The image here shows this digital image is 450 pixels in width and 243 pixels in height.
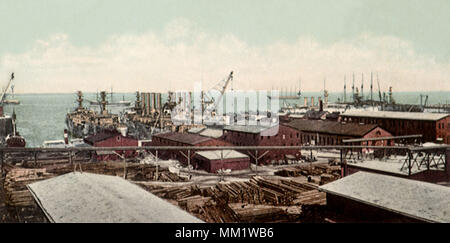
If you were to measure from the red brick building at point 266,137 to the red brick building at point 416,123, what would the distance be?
6.74 meters

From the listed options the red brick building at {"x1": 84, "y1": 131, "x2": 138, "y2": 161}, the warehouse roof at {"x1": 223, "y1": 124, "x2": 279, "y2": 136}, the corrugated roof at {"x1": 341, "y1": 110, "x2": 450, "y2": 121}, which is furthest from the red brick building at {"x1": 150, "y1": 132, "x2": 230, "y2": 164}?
the corrugated roof at {"x1": 341, "y1": 110, "x2": 450, "y2": 121}

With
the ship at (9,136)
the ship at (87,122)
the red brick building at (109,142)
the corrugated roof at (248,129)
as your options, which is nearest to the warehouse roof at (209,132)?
the corrugated roof at (248,129)

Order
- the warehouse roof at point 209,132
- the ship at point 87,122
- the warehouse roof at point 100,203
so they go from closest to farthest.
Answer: the warehouse roof at point 100,203
the warehouse roof at point 209,132
the ship at point 87,122

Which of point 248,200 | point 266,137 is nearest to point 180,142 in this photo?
point 266,137

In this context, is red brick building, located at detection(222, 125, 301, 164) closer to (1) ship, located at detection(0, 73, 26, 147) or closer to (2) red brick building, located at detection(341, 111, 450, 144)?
(2) red brick building, located at detection(341, 111, 450, 144)

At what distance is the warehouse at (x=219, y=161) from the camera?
73.3 ft

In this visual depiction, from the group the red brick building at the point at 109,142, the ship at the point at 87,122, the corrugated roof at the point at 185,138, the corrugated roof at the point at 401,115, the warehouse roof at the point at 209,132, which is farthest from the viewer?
the ship at the point at 87,122

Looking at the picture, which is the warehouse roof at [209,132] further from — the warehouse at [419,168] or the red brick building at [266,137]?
the warehouse at [419,168]

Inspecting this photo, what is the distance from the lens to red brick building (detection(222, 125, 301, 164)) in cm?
2367

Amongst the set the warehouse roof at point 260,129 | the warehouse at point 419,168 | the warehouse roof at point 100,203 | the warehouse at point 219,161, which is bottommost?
the warehouse at point 219,161

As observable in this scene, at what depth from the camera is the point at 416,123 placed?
20375mm
